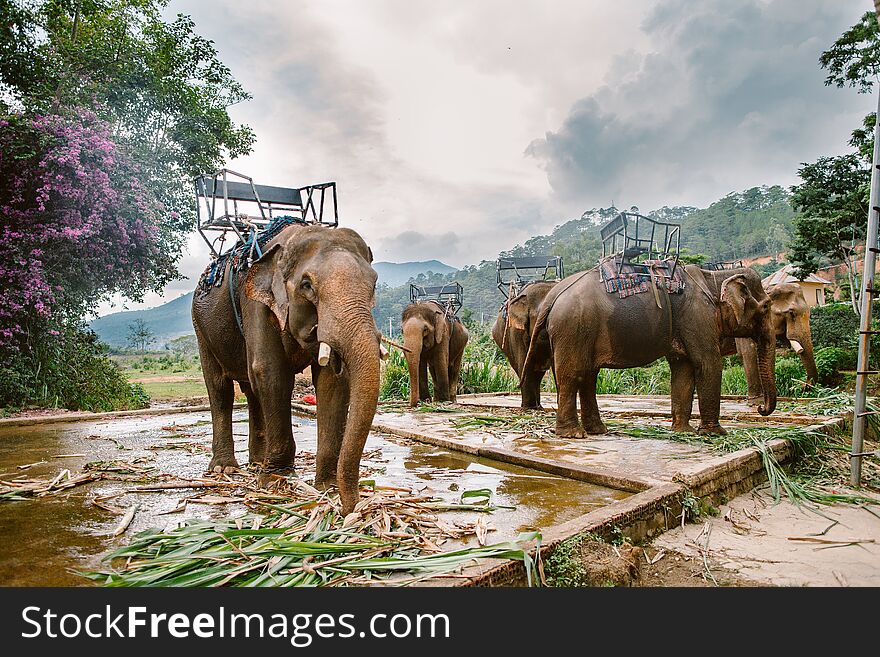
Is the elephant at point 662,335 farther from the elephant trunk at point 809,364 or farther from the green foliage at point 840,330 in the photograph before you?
the green foliage at point 840,330

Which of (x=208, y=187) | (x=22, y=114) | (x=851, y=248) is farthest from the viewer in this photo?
(x=851, y=248)

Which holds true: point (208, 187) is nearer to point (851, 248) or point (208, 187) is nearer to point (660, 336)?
point (660, 336)

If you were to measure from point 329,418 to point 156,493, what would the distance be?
151 centimetres

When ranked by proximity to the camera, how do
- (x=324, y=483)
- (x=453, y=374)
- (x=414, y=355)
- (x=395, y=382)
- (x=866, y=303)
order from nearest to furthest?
(x=324, y=483) → (x=866, y=303) → (x=414, y=355) → (x=453, y=374) → (x=395, y=382)

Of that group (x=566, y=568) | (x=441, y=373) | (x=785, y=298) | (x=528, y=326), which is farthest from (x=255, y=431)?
(x=785, y=298)

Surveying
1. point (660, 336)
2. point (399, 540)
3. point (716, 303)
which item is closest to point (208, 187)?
point (399, 540)

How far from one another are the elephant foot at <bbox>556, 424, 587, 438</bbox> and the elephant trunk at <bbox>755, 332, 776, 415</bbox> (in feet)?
6.63

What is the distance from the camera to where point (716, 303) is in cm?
705

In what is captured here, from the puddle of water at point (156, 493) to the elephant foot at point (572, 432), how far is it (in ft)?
5.16

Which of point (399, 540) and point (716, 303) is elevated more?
point (716, 303)

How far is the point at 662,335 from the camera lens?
657 centimetres

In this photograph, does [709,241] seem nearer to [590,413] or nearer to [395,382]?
[395,382]

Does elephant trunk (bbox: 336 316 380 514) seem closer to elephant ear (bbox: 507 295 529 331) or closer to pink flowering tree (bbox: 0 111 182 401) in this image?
elephant ear (bbox: 507 295 529 331)
